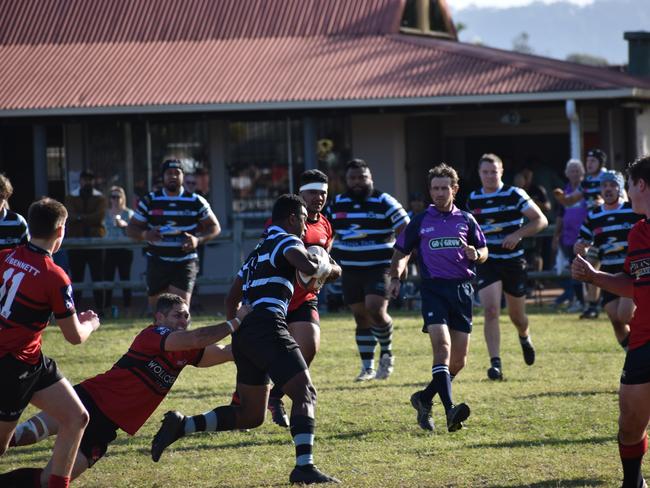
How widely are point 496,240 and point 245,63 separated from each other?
10.7m

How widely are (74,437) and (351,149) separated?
1522 cm

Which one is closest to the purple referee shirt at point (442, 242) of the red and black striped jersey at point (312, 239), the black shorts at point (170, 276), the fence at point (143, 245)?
the red and black striped jersey at point (312, 239)

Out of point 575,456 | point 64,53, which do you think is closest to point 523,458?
point 575,456

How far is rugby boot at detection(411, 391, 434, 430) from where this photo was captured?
362 inches

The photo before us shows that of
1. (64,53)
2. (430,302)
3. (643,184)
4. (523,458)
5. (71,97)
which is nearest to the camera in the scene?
(643,184)

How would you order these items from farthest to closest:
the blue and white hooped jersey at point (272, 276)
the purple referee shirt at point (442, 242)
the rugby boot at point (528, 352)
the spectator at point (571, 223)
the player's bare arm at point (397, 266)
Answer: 1. the spectator at point (571, 223)
2. the rugby boot at point (528, 352)
3. the player's bare arm at point (397, 266)
4. the purple referee shirt at point (442, 242)
5. the blue and white hooped jersey at point (272, 276)

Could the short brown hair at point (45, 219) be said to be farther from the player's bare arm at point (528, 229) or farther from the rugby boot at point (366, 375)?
the rugby boot at point (366, 375)

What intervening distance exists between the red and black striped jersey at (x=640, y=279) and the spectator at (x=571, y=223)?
988cm

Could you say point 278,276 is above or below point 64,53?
below

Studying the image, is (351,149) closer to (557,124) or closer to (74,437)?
(557,124)

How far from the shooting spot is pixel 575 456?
8.18m

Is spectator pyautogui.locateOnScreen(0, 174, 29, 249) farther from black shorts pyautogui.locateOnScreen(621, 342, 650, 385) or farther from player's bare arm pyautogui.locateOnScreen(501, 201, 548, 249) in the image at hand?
black shorts pyautogui.locateOnScreen(621, 342, 650, 385)

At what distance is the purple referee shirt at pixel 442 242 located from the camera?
9.69 metres

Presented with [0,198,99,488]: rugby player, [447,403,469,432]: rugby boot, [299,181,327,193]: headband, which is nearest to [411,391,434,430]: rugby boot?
[447,403,469,432]: rugby boot
